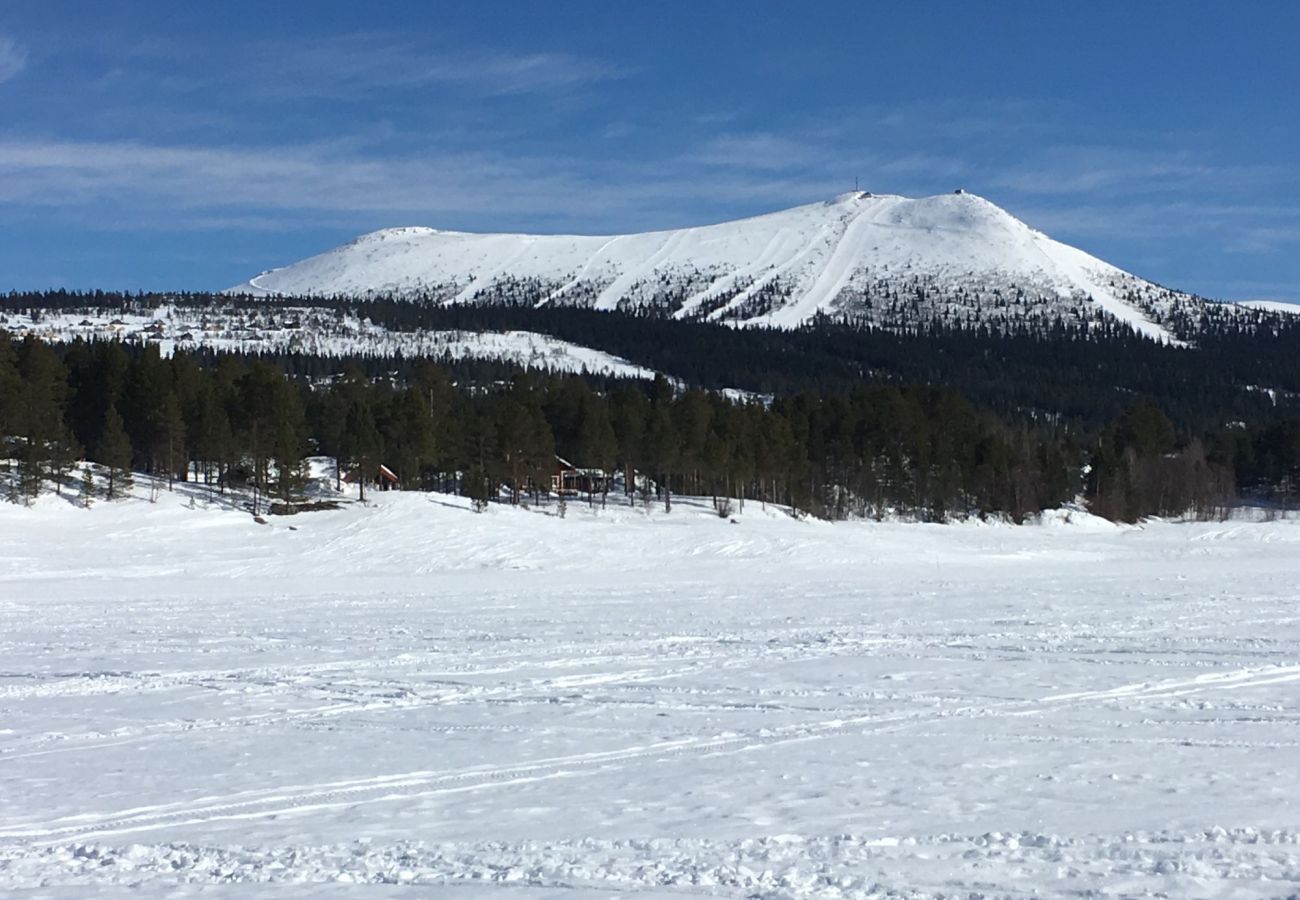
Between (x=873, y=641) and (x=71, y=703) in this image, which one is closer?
(x=71, y=703)

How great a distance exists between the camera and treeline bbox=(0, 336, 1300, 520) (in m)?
63.1

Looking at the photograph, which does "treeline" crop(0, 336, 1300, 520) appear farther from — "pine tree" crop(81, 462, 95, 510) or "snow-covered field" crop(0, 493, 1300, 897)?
"snow-covered field" crop(0, 493, 1300, 897)

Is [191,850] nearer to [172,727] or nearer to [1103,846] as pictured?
[172,727]

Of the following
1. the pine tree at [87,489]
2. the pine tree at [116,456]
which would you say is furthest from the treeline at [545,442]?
the pine tree at [87,489]

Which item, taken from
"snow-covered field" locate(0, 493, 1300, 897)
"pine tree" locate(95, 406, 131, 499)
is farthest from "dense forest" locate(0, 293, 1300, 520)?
"snow-covered field" locate(0, 493, 1300, 897)

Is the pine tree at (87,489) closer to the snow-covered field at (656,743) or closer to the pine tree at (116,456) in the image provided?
the pine tree at (116,456)

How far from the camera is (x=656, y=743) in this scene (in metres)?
13.4

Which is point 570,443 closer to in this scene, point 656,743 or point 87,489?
point 87,489

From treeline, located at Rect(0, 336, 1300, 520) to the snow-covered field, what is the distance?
104 ft

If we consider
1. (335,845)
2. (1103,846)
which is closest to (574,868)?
(335,845)

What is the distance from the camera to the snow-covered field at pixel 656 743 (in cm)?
887

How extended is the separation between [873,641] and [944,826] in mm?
12436

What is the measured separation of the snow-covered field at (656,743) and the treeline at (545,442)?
31566mm

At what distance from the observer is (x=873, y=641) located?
72.2ft
